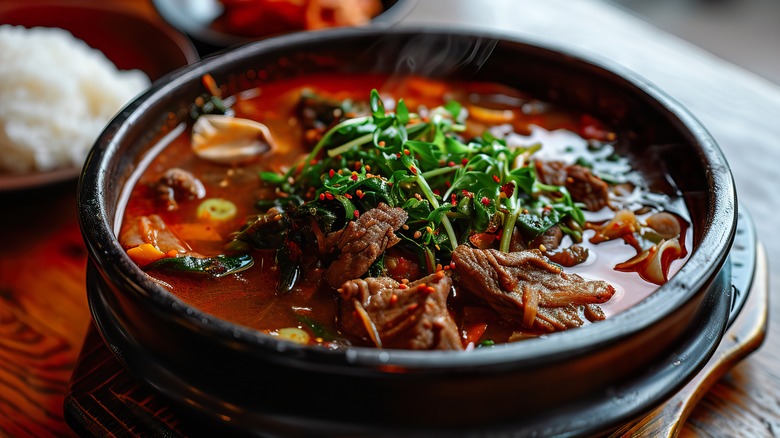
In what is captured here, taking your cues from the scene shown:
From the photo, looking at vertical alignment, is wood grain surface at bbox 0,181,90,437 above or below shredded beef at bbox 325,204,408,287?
below

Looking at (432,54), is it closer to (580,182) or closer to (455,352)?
(580,182)

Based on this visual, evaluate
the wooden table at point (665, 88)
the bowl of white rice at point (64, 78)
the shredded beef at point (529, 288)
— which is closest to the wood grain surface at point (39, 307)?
the wooden table at point (665, 88)

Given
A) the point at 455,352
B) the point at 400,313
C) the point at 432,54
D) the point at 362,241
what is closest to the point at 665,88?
the point at 432,54

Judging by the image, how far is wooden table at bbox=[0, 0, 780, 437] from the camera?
2453mm

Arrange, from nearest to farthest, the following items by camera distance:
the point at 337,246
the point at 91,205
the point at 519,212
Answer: the point at 91,205 → the point at 337,246 → the point at 519,212

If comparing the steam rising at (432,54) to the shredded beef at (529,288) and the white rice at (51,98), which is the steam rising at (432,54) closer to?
the shredded beef at (529,288)

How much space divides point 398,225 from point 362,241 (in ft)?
0.45

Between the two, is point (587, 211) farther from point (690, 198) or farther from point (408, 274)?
point (408, 274)

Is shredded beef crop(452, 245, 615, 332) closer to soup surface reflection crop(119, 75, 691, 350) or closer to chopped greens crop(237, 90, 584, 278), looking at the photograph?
→ soup surface reflection crop(119, 75, 691, 350)

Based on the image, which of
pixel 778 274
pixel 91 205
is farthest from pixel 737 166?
pixel 91 205

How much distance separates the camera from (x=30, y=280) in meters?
3.00

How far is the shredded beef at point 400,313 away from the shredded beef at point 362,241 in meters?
0.09

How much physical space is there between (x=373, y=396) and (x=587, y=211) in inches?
51.6

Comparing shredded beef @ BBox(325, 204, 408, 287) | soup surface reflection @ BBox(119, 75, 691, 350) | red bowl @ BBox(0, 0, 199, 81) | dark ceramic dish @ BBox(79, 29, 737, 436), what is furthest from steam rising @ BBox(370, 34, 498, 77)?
red bowl @ BBox(0, 0, 199, 81)
